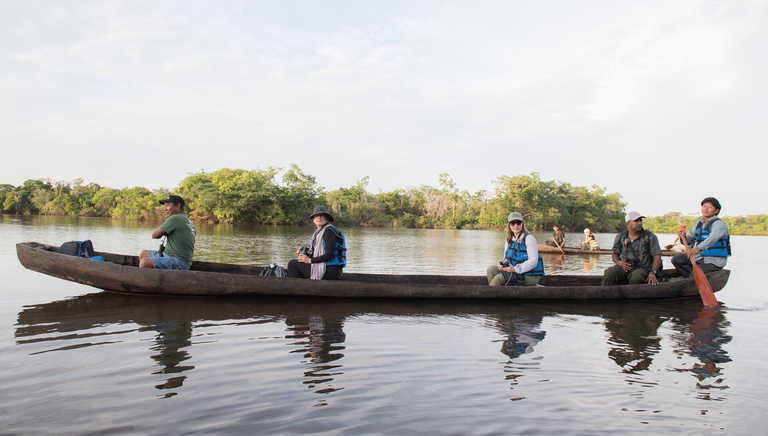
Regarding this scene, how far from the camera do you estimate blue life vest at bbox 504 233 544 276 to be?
6.39 m

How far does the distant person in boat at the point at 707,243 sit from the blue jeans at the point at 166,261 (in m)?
7.60

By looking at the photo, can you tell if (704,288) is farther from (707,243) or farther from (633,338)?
(633,338)

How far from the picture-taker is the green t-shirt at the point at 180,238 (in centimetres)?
618

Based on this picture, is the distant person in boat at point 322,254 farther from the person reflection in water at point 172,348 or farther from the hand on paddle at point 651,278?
the hand on paddle at point 651,278

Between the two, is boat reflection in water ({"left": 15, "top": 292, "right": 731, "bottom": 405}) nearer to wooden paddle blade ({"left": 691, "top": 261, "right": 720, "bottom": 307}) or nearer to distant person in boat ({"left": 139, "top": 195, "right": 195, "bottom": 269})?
wooden paddle blade ({"left": 691, "top": 261, "right": 720, "bottom": 307})

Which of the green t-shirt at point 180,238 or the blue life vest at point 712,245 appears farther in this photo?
the blue life vest at point 712,245

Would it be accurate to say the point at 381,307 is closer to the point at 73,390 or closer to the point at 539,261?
the point at 539,261

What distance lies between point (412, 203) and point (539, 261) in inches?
2402

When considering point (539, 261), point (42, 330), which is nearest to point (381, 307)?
point (539, 261)

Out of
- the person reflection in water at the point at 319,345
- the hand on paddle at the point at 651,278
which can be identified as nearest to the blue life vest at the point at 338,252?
the person reflection in water at the point at 319,345

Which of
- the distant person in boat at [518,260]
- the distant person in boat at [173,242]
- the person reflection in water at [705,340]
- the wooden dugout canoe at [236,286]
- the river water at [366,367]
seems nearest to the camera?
the river water at [366,367]

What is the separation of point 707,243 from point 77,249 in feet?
30.7

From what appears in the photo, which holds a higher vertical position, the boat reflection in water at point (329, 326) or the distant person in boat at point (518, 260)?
the distant person in boat at point (518, 260)

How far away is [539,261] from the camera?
257 inches
